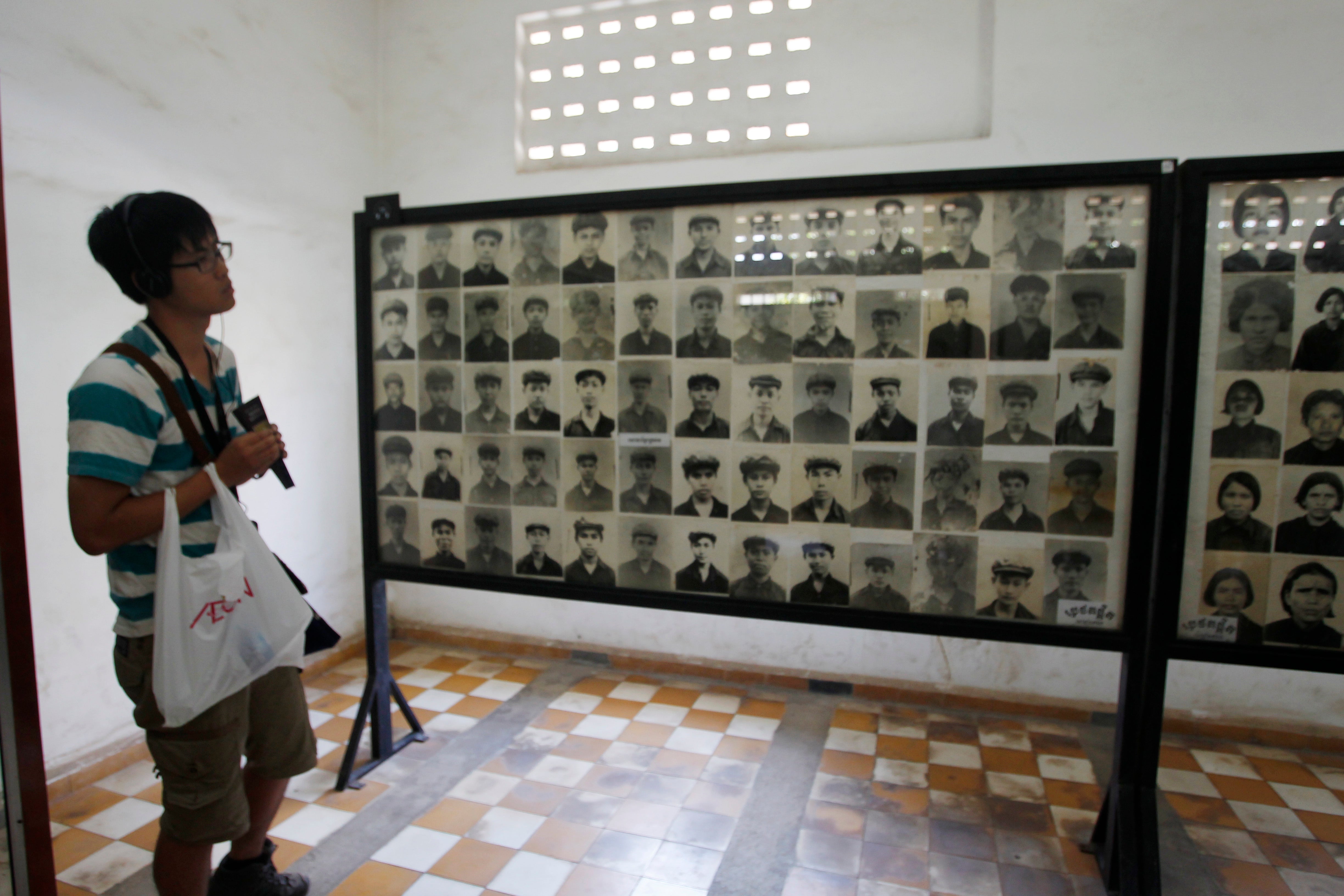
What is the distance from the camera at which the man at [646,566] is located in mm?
2145

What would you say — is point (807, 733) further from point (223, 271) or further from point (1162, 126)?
point (1162, 126)

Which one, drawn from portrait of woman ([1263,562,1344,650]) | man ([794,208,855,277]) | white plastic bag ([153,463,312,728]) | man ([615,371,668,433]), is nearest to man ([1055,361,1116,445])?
portrait of woman ([1263,562,1344,650])

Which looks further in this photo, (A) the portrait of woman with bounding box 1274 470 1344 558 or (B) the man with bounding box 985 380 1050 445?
(B) the man with bounding box 985 380 1050 445

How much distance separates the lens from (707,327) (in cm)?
202

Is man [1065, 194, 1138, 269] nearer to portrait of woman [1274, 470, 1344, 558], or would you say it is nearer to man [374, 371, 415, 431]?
portrait of woman [1274, 470, 1344, 558]

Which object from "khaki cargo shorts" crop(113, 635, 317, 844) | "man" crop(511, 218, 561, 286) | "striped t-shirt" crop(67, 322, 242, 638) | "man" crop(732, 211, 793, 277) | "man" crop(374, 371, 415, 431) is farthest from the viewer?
"man" crop(374, 371, 415, 431)

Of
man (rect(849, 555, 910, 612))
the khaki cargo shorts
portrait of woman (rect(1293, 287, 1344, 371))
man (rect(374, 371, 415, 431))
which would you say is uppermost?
portrait of woman (rect(1293, 287, 1344, 371))

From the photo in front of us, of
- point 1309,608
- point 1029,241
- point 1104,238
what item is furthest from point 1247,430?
point 1029,241

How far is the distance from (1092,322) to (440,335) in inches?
70.9

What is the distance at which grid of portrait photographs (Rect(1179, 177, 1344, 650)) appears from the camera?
1.66m

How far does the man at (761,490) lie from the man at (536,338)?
0.65 m

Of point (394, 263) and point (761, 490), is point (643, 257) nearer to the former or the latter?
point (761, 490)

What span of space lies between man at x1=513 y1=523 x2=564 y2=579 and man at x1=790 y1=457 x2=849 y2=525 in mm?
773

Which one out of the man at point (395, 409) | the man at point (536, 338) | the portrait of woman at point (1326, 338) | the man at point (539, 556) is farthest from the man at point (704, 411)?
the portrait of woman at point (1326, 338)
